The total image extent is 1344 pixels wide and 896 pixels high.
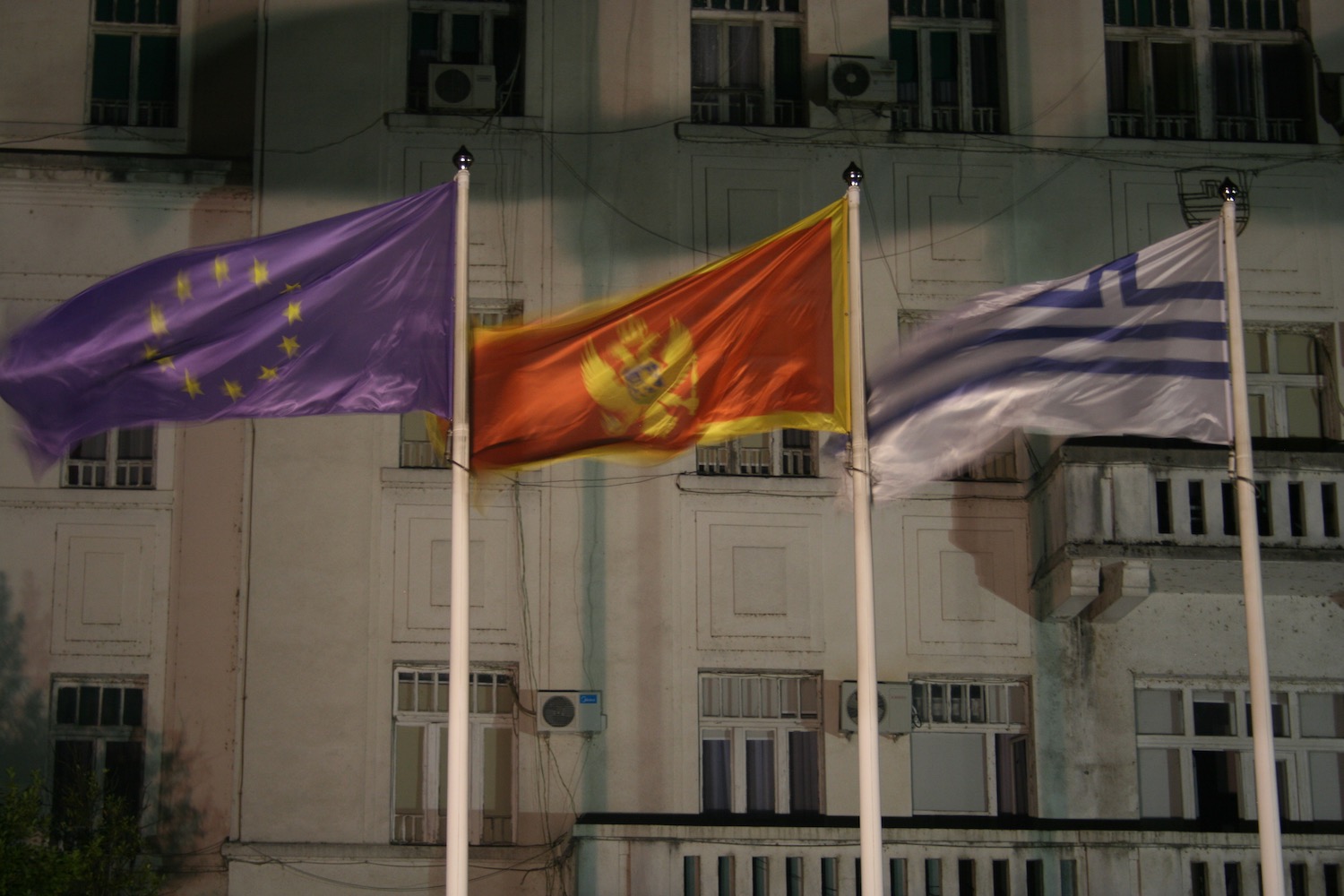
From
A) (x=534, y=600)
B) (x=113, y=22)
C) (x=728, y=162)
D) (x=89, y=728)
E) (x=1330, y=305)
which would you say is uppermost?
(x=113, y=22)

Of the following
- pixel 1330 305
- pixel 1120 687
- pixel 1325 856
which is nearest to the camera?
pixel 1325 856

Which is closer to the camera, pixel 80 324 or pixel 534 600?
pixel 80 324

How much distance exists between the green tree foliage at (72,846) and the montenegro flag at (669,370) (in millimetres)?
5808

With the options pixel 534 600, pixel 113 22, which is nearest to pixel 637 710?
pixel 534 600

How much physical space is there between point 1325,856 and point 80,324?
12.8 m

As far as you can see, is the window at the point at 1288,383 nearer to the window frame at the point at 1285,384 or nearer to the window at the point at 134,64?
the window frame at the point at 1285,384

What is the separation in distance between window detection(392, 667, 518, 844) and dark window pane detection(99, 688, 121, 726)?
9.46 feet

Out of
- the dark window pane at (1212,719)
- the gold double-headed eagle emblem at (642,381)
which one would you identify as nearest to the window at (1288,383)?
the dark window pane at (1212,719)

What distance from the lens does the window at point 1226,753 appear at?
19422 mm

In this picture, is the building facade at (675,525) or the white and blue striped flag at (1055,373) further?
the building facade at (675,525)

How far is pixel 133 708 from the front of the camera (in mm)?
19141

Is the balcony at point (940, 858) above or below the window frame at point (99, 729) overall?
below

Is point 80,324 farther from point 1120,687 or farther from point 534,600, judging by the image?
point 1120,687

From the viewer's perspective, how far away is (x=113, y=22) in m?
21.0
